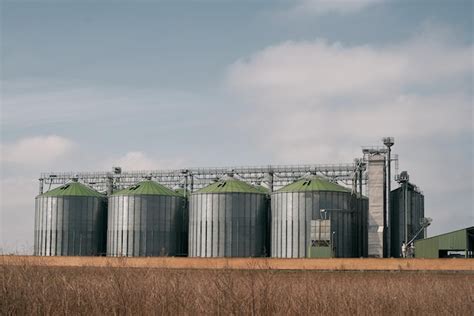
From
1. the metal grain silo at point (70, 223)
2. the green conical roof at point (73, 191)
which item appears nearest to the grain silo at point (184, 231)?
the metal grain silo at point (70, 223)

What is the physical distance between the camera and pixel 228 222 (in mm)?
95875

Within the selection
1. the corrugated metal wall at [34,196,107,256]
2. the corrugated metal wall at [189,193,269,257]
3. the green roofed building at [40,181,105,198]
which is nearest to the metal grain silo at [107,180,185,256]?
the corrugated metal wall at [34,196,107,256]

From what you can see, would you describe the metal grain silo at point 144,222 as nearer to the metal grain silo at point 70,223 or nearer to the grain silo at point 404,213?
the metal grain silo at point 70,223

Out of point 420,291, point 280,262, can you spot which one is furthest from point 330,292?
point 280,262

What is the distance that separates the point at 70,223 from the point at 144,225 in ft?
44.4

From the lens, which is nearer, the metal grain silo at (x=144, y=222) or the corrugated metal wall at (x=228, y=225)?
the corrugated metal wall at (x=228, y=225)

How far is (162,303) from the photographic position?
20391 millimetres

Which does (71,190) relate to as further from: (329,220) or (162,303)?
(162,303)

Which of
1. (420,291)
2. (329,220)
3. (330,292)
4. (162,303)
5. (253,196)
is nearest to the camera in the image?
(162,303)

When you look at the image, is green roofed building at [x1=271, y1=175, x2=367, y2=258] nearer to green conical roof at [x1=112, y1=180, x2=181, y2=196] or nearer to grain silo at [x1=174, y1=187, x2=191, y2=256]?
grain silo at [x1=174, y1=187, x2=191, y2=256]

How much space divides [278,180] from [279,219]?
40.2 feet

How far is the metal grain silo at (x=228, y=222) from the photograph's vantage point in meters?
95.1

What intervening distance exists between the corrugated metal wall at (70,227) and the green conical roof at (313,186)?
31.4 m

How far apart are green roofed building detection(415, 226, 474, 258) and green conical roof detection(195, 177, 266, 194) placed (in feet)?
90.1
